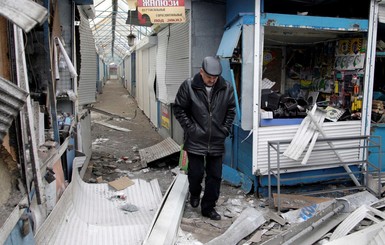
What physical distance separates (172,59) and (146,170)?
2.41 m

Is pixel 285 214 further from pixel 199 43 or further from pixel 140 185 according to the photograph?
pixel 199 43

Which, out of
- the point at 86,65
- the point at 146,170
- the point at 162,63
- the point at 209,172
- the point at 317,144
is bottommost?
the point at 146,170

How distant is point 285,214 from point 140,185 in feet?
6.80

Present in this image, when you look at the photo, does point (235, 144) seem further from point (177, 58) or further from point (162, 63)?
point (162, 63)

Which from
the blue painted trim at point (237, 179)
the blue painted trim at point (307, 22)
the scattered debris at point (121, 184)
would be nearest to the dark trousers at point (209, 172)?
the blue painted trim at point (237, 179)

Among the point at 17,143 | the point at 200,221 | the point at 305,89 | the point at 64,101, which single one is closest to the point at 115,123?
the point at 64,101

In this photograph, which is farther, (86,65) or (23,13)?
(86,65)

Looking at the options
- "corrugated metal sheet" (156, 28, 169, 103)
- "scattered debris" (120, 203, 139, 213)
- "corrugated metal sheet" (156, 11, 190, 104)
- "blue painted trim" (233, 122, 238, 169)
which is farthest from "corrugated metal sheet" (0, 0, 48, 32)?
"corrugated metal sheet" (156, 28, 169, 103)

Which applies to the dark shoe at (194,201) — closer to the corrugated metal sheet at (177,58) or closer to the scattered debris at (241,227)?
the scattered debris at (241,227)

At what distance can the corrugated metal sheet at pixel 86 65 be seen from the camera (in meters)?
6.02

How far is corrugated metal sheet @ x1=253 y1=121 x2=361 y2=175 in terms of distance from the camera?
4.57 metres

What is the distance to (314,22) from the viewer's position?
439 cm

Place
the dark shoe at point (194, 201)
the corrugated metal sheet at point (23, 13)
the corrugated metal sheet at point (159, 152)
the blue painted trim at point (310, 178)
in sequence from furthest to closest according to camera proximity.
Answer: the corrugated metal sheet at point (159, 152) < the blue painted trim at point (310, 178) < the dark shoe at point (194, 201) < the corrugated metal sheet at point (23, 13)

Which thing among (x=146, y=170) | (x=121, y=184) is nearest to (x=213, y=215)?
(x=121, y=184)
